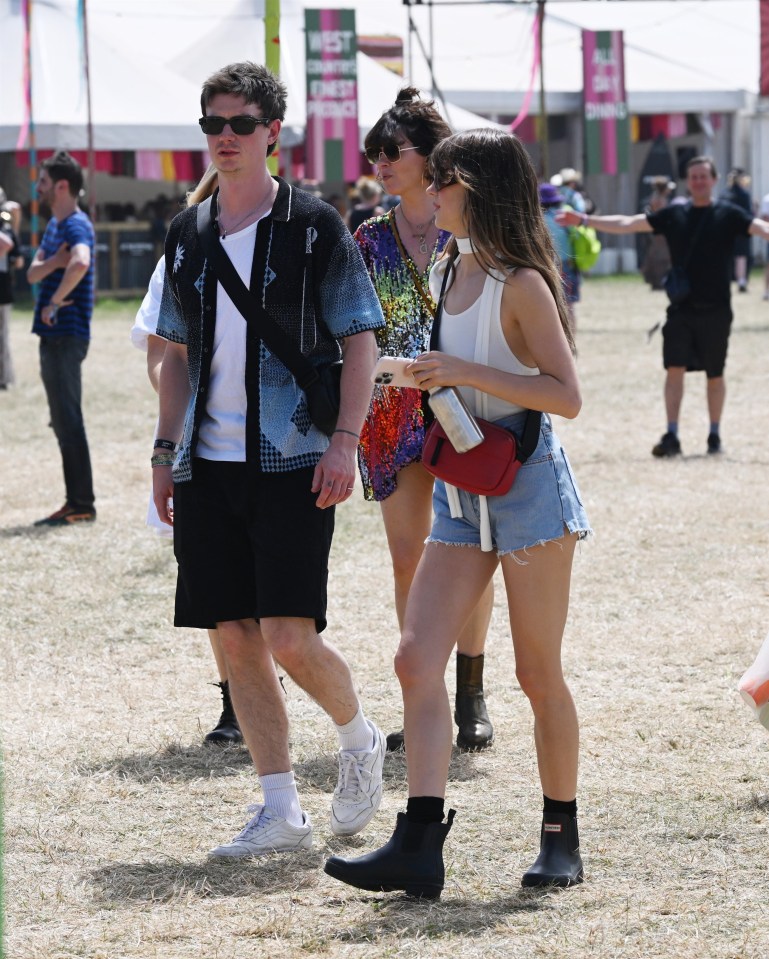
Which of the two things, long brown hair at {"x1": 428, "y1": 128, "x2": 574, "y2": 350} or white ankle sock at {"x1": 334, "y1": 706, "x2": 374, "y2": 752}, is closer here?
long brown hair at {"x1": 428, "y1": 128, "x2": 574, "y2": 350}

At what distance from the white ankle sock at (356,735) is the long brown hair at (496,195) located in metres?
1.25

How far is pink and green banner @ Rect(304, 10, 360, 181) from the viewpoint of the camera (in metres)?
23.2

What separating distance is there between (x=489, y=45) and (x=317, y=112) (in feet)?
30.6

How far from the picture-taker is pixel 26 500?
376 inches

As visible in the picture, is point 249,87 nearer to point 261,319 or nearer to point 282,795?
point 261,319

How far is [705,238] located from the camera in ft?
33.8

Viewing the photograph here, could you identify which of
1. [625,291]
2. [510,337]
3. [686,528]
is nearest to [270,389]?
[510,337]

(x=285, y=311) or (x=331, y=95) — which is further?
(x=331, y=95)

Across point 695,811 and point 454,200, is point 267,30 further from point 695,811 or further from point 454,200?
point 695,811

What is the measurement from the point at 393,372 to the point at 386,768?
1566mm

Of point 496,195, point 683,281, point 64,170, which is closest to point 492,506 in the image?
point 496,195

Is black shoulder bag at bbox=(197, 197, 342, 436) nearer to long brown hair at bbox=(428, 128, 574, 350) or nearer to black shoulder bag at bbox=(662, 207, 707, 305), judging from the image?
long brown hair at bbox=(428, 128, 574, 350)

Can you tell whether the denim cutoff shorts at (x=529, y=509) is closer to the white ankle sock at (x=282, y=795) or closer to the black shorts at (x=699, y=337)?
the white ankle sock at (x=282, y=795)

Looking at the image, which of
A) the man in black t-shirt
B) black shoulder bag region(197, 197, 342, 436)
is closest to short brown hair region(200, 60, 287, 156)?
black shoulder bag region(197, 197, 342, 436)
